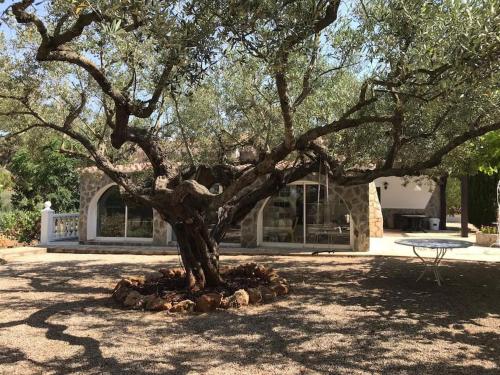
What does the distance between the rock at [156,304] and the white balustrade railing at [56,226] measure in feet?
35.2

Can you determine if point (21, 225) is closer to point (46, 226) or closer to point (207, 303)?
point (46, 226)

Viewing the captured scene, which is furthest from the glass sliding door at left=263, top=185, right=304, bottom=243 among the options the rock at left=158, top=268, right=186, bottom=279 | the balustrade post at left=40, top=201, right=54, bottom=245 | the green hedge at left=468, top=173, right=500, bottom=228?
the green hedge at left=468, top=173, right=500, bottom=228

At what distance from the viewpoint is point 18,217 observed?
17688mm

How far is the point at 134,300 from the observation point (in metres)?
7.55

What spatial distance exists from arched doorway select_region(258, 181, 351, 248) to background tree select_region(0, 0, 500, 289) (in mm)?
3828

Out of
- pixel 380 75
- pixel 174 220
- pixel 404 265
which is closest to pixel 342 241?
pixel 404 265

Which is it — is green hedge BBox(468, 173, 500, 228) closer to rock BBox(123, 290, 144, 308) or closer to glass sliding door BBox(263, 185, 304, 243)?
glass sliding door BBox(263, 185, 304, 243)

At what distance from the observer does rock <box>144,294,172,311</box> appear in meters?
7.27

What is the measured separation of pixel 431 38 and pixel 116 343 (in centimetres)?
491

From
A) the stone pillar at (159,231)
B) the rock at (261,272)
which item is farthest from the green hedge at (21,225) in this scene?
the rock at (261,272)

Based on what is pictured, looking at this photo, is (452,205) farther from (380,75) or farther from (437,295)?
(380,75)

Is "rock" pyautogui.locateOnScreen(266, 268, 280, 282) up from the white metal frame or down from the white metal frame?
down

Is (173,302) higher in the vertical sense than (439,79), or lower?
lower

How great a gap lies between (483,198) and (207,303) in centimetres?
1815
